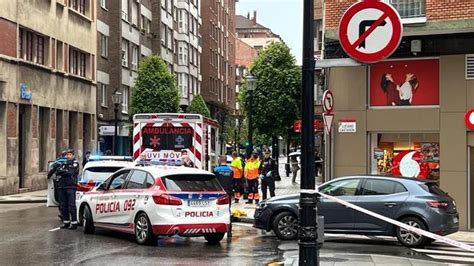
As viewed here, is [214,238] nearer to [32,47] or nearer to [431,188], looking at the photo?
[431,188]

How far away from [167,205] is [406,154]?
7801 millimetres

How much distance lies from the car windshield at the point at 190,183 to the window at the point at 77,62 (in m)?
25.1

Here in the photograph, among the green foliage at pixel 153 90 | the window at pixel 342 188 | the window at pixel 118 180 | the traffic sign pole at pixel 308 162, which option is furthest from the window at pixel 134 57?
the traffic sign pole at pixel 308 162

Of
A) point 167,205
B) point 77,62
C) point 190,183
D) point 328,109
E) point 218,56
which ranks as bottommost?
point 167,205

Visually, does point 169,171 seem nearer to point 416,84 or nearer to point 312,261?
point 312,261

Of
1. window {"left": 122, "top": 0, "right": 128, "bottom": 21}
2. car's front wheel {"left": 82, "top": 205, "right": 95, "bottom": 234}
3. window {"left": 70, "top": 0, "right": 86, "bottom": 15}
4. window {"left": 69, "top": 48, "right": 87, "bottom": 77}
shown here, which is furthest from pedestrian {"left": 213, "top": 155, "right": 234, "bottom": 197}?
window {"left": 122, "top": 0, "right": 128, "bottom": 21}

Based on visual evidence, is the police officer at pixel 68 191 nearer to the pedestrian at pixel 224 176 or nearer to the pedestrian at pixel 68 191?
the pedestrian at pixel 68 191

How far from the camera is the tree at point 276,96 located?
4209 cm

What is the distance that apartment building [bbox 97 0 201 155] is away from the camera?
43906mm

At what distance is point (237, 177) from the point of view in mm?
24406

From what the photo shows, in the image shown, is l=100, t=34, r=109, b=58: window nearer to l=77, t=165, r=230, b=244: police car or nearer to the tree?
the tree

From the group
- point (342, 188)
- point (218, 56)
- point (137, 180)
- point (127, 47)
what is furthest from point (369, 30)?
point (218, 56)

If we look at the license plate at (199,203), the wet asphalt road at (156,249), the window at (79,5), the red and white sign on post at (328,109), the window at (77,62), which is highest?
the window at (79,5)

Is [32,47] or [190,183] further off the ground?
[32,47]
